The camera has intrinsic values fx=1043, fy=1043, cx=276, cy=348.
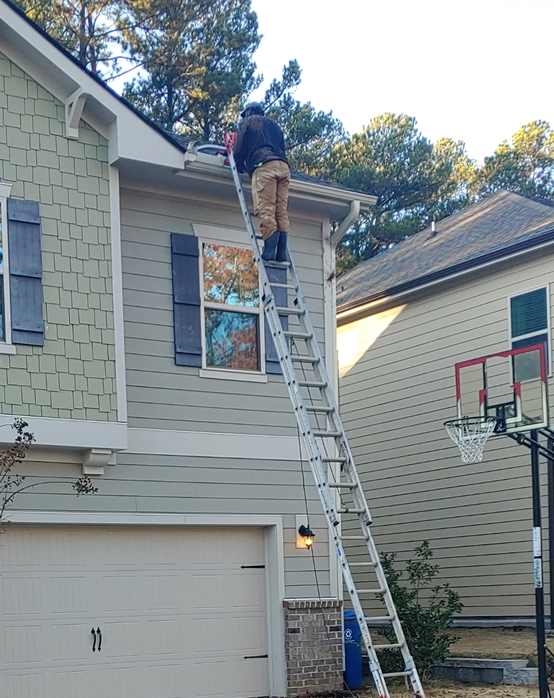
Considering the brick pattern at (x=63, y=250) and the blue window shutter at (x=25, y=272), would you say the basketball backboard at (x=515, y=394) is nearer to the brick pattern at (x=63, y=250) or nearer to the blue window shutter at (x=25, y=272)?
the brick pattern at (x=63, y=250)

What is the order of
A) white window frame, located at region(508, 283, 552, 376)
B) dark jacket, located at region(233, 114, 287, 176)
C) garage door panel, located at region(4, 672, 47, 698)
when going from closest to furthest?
garage door panel, located at region(4, 672, 47, 698) < dark jacket, located at region(233, 114, 287, 176) < white window frame, located at region(508, 283, 552, 376)

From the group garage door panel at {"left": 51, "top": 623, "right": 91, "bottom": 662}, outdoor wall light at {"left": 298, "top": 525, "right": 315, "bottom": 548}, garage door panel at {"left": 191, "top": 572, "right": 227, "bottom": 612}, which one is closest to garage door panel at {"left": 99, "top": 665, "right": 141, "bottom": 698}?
garage door panel at {"left": 51, "top": 623, "right": 91, "bottom": 662}

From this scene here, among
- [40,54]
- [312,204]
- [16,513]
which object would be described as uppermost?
[40,54]

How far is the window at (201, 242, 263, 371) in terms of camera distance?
11812 millimetres

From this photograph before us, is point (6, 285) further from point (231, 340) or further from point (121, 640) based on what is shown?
point (121, 640)

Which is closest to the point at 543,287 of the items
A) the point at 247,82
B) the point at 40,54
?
the point at 40,54

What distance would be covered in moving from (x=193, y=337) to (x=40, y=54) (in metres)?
3.36

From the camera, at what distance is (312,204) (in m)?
12.6

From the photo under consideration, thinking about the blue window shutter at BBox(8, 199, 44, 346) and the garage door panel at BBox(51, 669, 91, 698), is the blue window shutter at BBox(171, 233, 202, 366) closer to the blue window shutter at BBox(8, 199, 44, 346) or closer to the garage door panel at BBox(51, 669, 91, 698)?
the blue window shutter at BBox(8, 199, 44, 346)

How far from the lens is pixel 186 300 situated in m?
11.6

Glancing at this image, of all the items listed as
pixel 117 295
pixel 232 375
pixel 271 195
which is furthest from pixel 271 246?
pixel 117 295

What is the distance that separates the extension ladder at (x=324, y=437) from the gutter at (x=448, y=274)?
12.5 ft

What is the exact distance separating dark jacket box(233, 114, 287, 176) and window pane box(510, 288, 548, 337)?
15.6 feet

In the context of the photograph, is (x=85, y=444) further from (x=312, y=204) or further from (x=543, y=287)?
(x=543, y=287)
